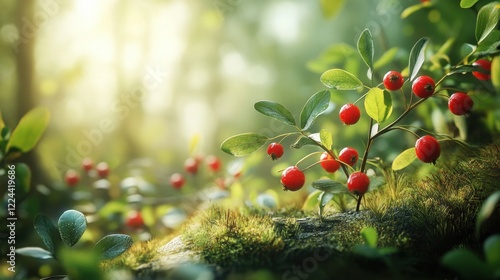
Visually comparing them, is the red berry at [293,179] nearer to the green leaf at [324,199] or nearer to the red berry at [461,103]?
the green leaf at [324,199]

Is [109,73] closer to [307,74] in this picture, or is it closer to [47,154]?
[47,154]

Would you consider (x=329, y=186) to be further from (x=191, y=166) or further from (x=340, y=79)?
(x=191, y=166)

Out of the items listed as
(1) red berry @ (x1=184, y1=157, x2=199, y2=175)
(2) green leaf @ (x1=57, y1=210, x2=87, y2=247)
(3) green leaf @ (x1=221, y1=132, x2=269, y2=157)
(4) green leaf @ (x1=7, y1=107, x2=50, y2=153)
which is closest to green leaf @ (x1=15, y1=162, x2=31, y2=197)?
(4) green leaf @ (x1=7, y1=107, x2=50, y2=153)

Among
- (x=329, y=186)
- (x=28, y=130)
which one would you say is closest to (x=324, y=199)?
(x=329, y=186)

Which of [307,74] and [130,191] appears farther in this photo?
[307,74]

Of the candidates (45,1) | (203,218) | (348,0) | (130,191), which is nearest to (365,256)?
(203,218)

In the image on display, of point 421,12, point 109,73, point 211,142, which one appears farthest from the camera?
point 211,142

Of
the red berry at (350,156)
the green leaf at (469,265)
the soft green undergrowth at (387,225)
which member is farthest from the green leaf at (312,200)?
the green leaf at (469,265)
